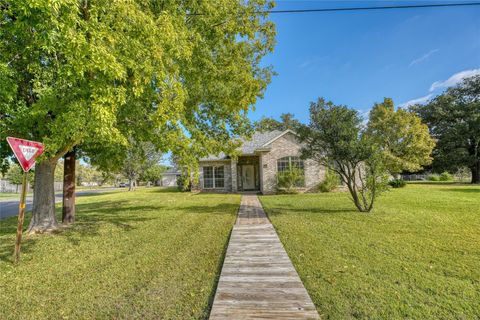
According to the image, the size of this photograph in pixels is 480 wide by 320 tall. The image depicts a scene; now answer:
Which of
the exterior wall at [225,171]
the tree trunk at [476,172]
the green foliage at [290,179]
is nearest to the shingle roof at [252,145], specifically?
the exterior wall at [225,171]

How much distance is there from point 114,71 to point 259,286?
178 inches

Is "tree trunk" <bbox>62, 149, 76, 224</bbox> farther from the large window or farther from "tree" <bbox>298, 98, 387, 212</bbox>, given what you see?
the large window

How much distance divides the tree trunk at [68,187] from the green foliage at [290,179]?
12.8m

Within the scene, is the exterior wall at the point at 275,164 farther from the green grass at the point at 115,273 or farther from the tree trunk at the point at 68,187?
the tree trunk at the point at 68,187

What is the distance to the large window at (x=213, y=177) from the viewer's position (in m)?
20.3

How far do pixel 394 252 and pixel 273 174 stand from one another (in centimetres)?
1308

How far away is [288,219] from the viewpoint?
324 inches

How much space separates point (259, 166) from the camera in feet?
67.0

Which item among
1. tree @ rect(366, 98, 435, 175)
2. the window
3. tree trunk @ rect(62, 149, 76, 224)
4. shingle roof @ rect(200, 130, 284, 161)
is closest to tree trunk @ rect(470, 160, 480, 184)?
tree @ rect(366, 98, 435, 175)

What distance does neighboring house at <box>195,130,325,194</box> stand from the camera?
17.8 metres

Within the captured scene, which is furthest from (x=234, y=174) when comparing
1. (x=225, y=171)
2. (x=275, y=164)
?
(x=275, y=164)

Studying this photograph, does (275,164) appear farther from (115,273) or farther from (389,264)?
(115,273)

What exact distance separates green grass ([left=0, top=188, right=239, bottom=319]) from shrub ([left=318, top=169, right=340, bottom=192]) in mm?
12064

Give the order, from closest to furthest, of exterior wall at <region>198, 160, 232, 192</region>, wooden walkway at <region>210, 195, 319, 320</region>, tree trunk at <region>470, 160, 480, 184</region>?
wooden walkway at <region>210, 195, 319, 320</region> < exterior wall at <region>198, 160, 232, 192</region> < tree trunk at <region>470, 160, 480, 184</region>
